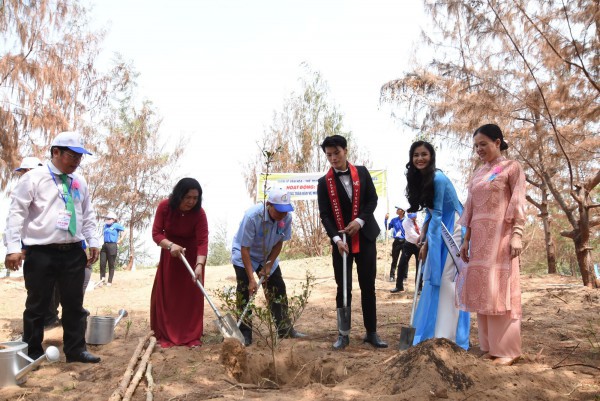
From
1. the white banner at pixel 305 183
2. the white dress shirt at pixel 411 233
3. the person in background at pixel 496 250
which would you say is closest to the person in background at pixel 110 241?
the white banner at pixel 305 183

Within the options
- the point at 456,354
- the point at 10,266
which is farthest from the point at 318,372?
the point at 10,266

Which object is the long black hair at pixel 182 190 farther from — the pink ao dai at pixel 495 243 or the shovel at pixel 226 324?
the pink ao dai at pixel 495 243

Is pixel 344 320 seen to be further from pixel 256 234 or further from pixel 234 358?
pixel 256 234

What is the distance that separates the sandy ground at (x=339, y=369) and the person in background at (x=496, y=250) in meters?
0.23

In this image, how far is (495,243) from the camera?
3.32 m

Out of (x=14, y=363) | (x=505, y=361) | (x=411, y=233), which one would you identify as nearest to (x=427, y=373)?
(x=505, y=361)

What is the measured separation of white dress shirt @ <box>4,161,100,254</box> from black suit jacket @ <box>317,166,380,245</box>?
1.96 metres

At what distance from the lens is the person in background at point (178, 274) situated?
429 centimetres

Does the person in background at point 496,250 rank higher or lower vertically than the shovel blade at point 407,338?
higher

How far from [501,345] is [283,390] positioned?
1.47 metres

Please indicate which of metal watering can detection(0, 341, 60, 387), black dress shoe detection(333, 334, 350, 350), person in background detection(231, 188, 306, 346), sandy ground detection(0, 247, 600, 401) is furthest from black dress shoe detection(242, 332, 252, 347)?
metal watering can detection(0, 341, 60, 387)

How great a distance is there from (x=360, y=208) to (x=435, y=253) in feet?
2.39

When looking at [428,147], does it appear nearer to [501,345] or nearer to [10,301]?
[501,345]

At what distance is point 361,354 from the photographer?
390 cm
